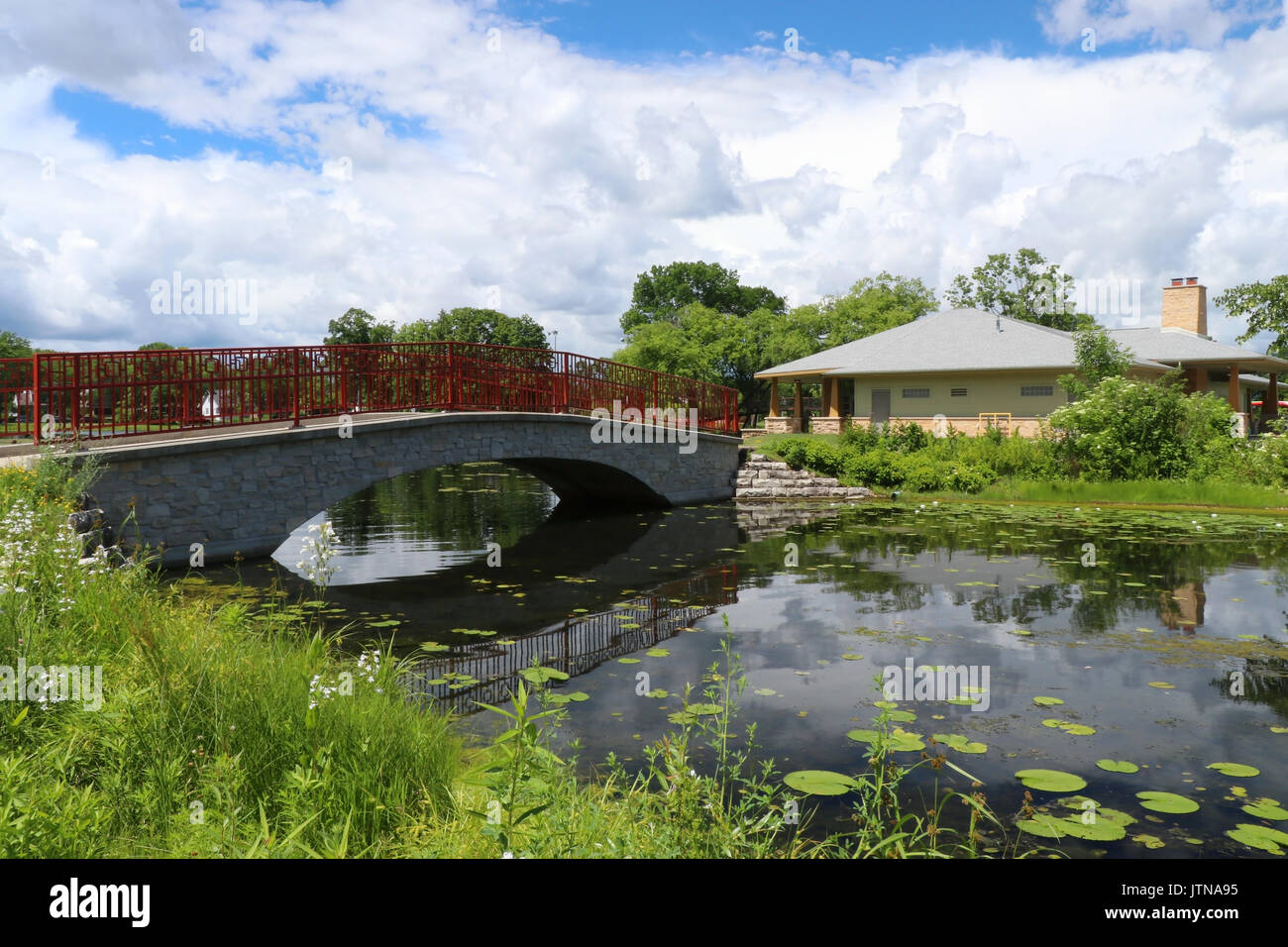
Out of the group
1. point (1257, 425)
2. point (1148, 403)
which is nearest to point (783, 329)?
point (1257, 425)

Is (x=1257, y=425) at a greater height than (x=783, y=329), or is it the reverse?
(x=783, y=329)

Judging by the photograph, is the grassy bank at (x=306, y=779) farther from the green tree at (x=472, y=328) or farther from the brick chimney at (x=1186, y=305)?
the green tree at (x=472, y=328)

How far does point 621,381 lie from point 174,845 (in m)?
17.8

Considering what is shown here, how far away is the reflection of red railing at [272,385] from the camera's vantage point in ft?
38.4

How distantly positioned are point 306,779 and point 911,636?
6363 mm

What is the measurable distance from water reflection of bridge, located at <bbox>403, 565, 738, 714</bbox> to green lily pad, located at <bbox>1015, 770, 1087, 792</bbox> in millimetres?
3526

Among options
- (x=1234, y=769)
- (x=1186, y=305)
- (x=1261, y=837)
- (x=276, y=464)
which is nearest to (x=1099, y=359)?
(x=1186, y=305)

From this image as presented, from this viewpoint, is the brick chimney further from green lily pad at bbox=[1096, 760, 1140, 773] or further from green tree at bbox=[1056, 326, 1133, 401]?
green lily pad at bbox=[1096, 760, 1140, 773]

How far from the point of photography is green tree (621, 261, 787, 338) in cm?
6719

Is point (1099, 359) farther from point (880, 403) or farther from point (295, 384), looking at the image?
point (295, 384)

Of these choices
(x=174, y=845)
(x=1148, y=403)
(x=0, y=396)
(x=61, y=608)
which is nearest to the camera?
(x=174, y=845)

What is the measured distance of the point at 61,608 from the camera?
5.51 metres

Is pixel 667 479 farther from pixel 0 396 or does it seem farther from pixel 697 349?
pixel 697 349

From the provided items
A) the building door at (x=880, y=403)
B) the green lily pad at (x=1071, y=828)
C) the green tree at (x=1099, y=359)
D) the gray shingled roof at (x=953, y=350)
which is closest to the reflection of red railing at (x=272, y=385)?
the green lily pad at (x=1071, y=828)
